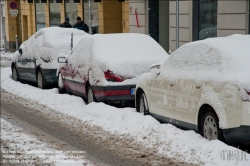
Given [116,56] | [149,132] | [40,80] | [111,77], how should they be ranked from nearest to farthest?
[149,132] → [111,77] → [116,56] → [40,80]

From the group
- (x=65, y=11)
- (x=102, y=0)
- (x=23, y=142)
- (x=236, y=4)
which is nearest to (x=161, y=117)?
(x=23, y=142)

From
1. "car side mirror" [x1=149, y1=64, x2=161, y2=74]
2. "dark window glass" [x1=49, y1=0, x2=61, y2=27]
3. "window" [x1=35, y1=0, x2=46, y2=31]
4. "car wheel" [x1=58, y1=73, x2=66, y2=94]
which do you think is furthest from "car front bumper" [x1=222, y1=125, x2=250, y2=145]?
"window" [x1=35, y1=0, x2=46, y2=31]

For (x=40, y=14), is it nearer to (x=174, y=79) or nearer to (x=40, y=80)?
(x=40, y=80)

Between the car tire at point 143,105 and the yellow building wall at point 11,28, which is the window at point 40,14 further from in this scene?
the car tire at point 143,105

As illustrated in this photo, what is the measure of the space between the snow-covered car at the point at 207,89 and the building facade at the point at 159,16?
→ 324 inches

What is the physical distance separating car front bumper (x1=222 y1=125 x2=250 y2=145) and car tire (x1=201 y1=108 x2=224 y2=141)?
14cm

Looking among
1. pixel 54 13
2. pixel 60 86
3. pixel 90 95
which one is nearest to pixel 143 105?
pixel 90 95

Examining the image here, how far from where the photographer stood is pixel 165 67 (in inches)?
373

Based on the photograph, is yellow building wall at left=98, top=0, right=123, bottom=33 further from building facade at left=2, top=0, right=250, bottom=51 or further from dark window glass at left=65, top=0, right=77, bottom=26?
dark window glass at left=65, top=0, right=77, bottom=26

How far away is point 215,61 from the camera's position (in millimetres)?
7984

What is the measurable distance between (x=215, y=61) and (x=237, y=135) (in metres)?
1.25

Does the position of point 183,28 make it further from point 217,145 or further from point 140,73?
point 217,145

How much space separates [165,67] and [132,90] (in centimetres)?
179

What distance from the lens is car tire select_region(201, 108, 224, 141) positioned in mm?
7558
